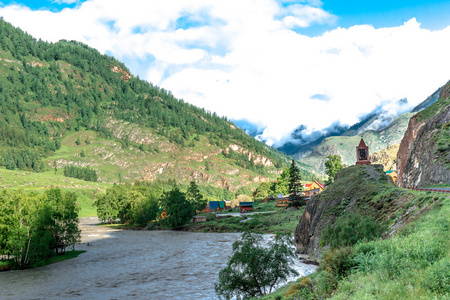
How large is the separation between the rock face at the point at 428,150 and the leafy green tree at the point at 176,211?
7137 cm

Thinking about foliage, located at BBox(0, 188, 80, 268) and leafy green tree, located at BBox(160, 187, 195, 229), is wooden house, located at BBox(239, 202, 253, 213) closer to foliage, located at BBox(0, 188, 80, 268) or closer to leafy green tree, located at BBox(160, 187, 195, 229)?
leafy green tree, located at BBox(160, 187, 195, 229)

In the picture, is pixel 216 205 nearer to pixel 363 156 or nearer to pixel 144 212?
pixel 144 212

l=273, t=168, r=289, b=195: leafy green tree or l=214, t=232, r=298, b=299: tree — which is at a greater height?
l=273, t=168, r=289, b=195: leafy green tree

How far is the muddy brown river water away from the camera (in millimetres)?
38312

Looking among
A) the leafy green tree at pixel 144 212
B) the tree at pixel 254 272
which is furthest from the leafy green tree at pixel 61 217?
the leafy green tree at pixel 144 212

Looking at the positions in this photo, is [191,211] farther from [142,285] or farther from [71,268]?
[142,285]

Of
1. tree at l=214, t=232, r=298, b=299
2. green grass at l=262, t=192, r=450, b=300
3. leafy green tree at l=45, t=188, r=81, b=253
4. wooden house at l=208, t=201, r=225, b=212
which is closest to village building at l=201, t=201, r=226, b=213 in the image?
wooden house at l=208, t=201, r=225, b=212

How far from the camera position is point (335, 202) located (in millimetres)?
49375

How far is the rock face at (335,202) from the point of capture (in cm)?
4678

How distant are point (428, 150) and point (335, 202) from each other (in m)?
24.0

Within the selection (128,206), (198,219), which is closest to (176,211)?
(198,219)

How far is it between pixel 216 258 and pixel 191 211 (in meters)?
63.9

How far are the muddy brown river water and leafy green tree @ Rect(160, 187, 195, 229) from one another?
43510 millimetres

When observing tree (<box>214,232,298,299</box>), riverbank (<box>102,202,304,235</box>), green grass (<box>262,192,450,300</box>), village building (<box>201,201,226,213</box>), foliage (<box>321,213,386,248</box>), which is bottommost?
riverbank (<box>102,202,304,235</box>)
